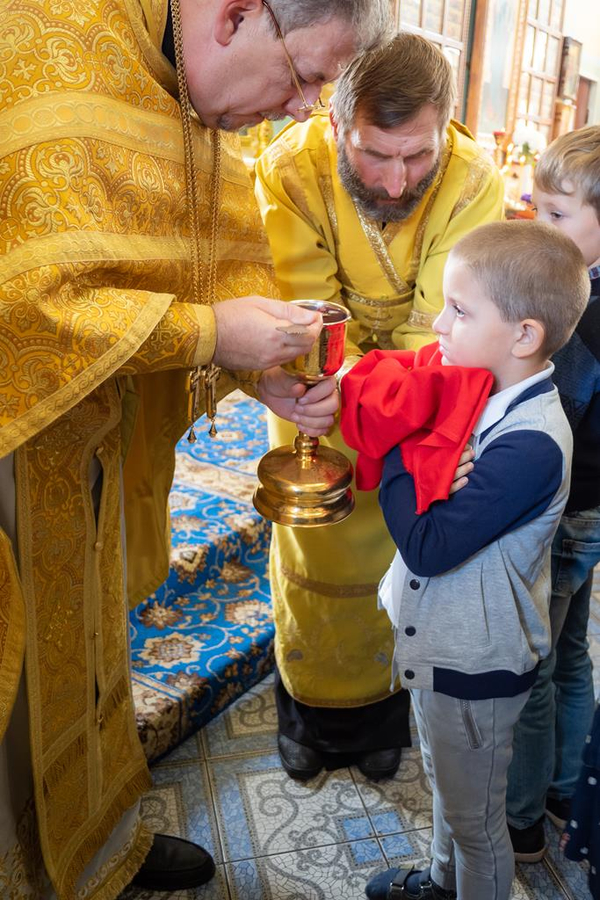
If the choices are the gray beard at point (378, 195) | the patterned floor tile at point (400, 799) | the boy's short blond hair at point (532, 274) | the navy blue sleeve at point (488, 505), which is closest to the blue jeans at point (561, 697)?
the patterned floor tile at point (400, 799)

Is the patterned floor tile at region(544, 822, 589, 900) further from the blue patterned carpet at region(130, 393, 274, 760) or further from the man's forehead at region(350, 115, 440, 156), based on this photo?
the man's forehead at region(350, 115, 440, 156)

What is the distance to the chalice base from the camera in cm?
157

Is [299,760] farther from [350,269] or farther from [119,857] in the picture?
[350,269]

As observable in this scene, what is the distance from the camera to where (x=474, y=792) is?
1.58 m

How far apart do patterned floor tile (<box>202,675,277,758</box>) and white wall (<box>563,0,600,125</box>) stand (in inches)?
298

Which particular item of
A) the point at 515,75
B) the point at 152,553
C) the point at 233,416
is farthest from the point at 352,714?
the point at 515,75

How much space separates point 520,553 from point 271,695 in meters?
1.51

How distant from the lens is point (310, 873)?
2.06m

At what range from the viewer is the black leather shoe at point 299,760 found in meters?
2.37

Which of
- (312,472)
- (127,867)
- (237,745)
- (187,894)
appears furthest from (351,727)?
(312,472)

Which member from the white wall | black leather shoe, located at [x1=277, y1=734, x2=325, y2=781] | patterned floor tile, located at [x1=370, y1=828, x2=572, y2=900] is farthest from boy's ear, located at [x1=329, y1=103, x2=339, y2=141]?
the white wall

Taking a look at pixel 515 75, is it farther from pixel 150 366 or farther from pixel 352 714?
pixel 150 366

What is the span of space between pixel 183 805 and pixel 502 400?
148 cm

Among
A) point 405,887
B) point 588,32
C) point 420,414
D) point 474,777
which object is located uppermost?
point 588,32
